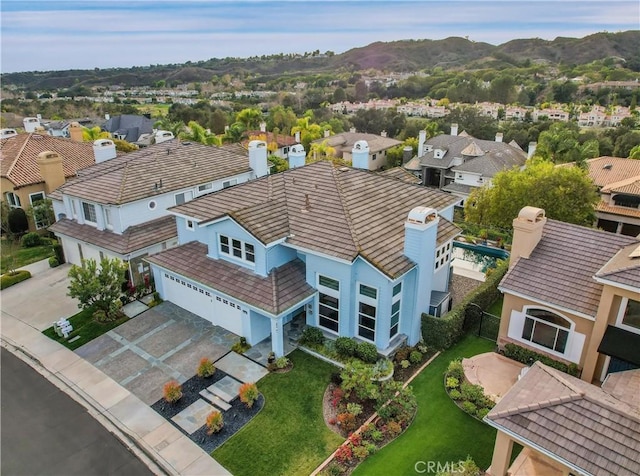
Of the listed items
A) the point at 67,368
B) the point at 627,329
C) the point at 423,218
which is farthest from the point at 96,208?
the point at 627,329

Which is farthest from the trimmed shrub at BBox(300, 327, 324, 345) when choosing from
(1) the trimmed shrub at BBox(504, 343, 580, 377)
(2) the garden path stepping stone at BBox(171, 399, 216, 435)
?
(1) the trimmed shrub at BBox(504, 343, 580, 377)

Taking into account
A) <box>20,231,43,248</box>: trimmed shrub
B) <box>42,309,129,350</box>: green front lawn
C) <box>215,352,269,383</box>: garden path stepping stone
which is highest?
<box>20,231,43,248</box>: trimmed shrub

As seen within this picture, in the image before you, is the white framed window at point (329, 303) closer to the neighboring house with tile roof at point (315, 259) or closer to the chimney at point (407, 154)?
the neighboring house with tile roof at point (315, 259)

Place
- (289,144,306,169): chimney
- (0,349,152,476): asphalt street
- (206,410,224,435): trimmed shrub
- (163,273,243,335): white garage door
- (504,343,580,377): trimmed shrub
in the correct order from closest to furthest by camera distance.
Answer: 1. (0,349,152,476): asphalt street
2. (206,410,224,435): trimmed shrub
3. (504,343,580,377): trimmed shrub
4. (163,273,243,335): white garage door
5. (289,144,306,169): chimney

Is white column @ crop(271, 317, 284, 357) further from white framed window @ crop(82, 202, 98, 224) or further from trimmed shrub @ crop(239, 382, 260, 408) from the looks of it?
white framed window @ crop(82, 202, 98, 224)

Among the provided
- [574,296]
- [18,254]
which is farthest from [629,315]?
[18,254]

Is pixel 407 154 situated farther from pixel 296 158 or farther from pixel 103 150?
pixel 103 150

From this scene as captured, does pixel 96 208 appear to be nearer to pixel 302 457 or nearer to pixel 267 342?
pixel 267 342
